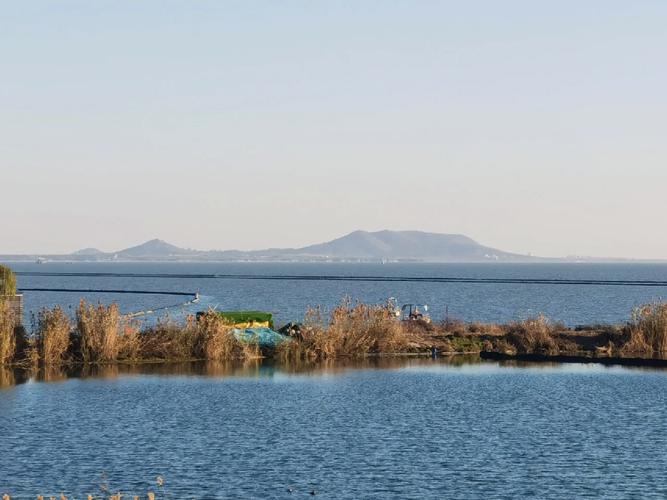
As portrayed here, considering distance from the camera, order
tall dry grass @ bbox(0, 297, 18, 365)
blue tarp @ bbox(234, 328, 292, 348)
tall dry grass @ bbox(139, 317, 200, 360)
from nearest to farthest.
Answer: tall dry grass @ bbox(0, 297, 18, 365) < tall dry grass @ bbox(139, 317, 200, 360) < blue tarp @ bbox(234, 328, 292, 348)

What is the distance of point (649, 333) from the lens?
63094 mm

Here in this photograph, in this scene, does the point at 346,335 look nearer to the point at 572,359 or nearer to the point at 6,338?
the point at 572,359

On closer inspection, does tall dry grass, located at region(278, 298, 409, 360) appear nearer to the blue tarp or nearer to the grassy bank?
the grassy bank

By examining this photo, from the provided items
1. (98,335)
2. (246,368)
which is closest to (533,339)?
(246,368)

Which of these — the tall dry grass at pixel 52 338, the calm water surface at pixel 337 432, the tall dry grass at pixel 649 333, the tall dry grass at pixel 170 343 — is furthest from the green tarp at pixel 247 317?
the tall dry grass at pixel 649 333

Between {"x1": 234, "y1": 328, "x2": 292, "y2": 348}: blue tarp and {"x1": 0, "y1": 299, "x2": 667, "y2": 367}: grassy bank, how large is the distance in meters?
0.39

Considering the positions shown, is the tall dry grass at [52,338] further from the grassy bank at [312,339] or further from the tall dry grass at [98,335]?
the tall dry grass at [98,335]

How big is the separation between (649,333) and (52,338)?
3290 centimetres

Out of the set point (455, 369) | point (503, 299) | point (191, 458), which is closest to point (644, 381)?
point (455, 369)

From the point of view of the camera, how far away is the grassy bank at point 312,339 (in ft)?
184

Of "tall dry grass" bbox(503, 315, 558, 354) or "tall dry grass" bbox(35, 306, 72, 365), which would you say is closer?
"tall dry grass" bbox(35, 306, 72, 365)

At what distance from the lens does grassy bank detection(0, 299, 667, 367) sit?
5603 cm

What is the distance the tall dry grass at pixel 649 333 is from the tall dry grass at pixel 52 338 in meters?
30.5

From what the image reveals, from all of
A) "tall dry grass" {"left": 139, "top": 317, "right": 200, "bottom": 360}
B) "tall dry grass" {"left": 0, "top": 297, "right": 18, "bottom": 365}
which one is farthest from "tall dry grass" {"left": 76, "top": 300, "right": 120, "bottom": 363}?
"tall dry grass" {"left": 0, "top": 297, "right": 18, "bottom": 365}
